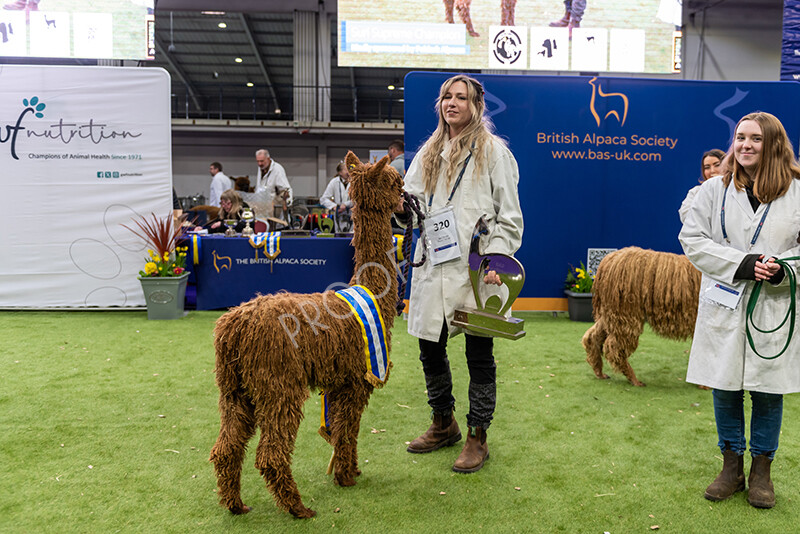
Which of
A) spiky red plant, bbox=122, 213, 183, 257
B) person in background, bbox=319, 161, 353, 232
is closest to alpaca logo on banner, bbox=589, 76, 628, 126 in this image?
person in background, bbox=319, 161, 353, 232

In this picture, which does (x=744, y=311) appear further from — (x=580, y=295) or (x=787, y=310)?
(x=580, y=295)

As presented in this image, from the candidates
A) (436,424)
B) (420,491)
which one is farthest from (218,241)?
(420,491)

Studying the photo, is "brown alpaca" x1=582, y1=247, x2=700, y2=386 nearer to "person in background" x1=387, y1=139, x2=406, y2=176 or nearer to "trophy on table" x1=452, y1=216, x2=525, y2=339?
"trophy on table" x1=452, y1=216, x2=525, y2=339

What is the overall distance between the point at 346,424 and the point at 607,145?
4.99 meters

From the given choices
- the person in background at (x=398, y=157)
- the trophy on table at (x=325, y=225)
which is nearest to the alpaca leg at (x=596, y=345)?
the person in background at (x=398, y=157)

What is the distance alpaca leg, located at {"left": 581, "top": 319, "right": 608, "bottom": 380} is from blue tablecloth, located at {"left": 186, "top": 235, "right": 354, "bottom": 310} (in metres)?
2.99

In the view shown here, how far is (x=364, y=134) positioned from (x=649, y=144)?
13.1m

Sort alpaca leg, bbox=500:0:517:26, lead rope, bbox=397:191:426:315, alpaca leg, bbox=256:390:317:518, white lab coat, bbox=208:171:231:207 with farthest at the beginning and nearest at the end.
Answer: white lab coat, bbox=208:171:231:207, alpaca leg, bbox=500:0:517:26, lead rope, bbox=397:191:426:315, alpaca leg, bbox=256:390:317:518

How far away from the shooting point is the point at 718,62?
607 inches

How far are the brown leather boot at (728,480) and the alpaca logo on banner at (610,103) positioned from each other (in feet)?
14.7

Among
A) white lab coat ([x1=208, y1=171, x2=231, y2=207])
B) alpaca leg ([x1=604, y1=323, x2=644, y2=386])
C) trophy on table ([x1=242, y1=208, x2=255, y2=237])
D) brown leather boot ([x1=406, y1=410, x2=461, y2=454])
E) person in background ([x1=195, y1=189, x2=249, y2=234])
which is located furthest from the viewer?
white lab coat ([x1=208, y1=171, x2=231, y2=207])

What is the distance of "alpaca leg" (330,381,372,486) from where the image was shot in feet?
7.82

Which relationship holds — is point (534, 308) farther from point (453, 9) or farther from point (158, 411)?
point (453, 9)

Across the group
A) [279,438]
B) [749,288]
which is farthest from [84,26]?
[749,288]
